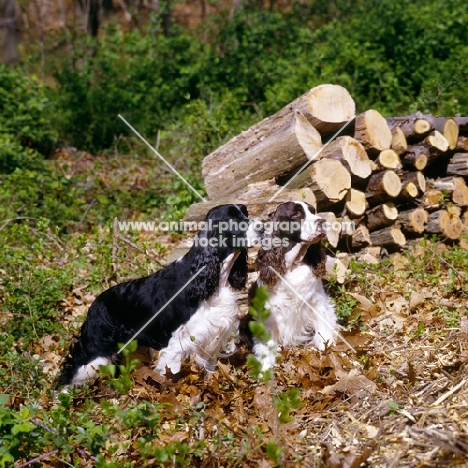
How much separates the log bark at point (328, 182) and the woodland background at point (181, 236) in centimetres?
74

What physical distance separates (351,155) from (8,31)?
10555 millimetres

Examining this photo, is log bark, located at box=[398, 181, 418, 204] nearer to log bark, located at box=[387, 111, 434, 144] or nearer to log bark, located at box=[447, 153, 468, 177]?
log bark, located at box=[387, 111, 434, 144]

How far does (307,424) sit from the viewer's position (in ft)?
13.5

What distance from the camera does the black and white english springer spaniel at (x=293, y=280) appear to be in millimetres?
5227

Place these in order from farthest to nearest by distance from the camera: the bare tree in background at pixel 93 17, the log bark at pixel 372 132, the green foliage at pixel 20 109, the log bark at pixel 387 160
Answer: the bare tree in background at pixel 93 17 → the green foliage at pixel 20 109 → the log bark at pixel 387 160 → the log bark at pixel 372 132

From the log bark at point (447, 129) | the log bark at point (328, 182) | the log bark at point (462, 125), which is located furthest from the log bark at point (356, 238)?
the log bark at point (462, 125)

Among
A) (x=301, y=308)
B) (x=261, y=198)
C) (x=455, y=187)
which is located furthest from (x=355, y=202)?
(x=301, y=308)

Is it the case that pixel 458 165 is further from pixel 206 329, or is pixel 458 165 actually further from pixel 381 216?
pixel 206 329

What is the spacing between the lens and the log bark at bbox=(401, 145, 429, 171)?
7051mm

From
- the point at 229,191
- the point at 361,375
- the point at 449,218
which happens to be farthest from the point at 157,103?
the point at 361,375

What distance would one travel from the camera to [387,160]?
22.1ft

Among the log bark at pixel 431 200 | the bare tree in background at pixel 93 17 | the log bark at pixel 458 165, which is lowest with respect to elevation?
the bare tree in background at pixel 93 17

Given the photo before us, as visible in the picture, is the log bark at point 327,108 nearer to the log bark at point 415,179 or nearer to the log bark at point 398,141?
the log bark at point 398,141

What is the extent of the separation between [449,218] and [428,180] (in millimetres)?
552
